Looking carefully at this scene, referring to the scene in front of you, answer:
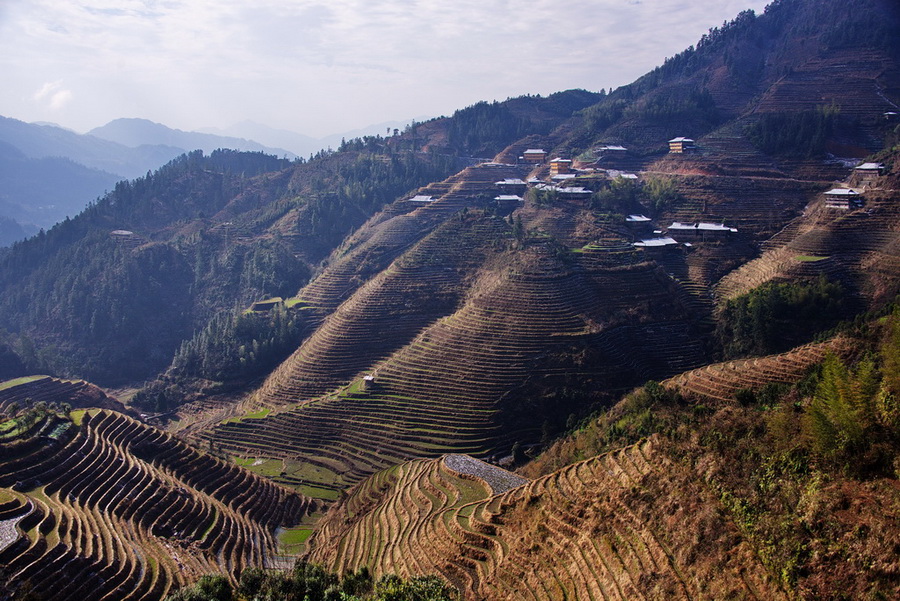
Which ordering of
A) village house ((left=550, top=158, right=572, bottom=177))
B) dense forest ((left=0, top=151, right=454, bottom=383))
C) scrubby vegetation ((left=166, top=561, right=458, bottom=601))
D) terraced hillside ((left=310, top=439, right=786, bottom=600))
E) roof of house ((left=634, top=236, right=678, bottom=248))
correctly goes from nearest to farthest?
terraced hillside ((left=310, top=439, right=786, bottom=600)) < scrubby vegetation ((left=166, top=561, right=458, bottom=601)) < roof of house ((left=634, top=236, right=678, bottom=248)) < dense forest ((left=0, top=151, right=454, bottom=383)) < village house ((left=550, top=158, right=572, bottom=177))

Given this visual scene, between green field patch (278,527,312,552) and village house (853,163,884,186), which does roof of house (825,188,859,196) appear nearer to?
village house (853,163,884,186)

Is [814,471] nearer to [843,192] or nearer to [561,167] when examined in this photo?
[843,192]

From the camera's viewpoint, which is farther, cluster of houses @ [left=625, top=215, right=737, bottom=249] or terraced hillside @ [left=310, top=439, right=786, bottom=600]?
cluster of houses @ [left=625, top=215, right=737, bottom=249]

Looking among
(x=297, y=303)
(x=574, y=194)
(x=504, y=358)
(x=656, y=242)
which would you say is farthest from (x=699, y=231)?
(x=297, y=303)

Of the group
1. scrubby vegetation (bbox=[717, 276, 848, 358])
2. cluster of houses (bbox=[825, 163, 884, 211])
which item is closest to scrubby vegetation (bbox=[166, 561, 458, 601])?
scrubby vegetation (bbox=[717, 276, 848, 358])

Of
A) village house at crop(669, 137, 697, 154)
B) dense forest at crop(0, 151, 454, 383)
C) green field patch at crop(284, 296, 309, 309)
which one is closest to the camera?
green field patch at crop(284, 296, 309, 309)
